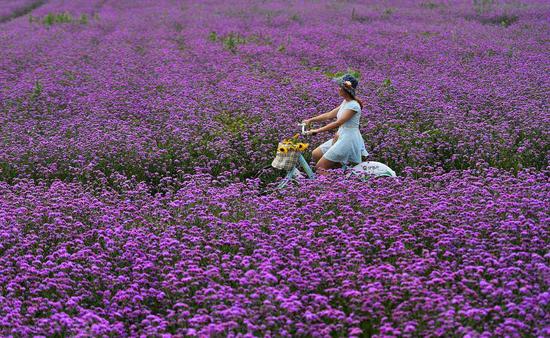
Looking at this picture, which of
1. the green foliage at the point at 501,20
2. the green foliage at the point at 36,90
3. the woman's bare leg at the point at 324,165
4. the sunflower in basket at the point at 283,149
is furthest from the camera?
the green foliage at the point at 501,20

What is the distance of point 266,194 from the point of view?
8.14 metres

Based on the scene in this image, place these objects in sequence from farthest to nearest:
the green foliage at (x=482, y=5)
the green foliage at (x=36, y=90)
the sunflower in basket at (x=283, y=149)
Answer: the green foliage at (x=482, y=5)
the green foliage at (x=36, y=90)
the sunflower in basket at (x=283, y=149)

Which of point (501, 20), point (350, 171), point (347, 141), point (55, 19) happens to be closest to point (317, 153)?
point (347, 141)

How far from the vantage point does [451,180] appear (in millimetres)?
7168

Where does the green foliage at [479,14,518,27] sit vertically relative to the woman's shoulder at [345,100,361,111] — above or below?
below

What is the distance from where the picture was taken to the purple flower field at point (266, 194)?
176 inches

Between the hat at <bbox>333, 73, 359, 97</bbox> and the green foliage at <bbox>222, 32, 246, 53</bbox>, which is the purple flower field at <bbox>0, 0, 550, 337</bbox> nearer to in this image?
the green foliage at <bbox>222, 32, 246, 53</bbox>

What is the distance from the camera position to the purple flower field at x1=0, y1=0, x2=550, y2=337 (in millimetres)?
4465

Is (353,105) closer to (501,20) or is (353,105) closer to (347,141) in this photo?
(347,141)

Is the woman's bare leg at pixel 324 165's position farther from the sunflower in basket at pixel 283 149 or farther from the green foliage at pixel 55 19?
the green foliage at pixel 55 19

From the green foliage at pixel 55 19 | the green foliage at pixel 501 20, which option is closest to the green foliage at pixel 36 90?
the green foliage at pixel 55 19

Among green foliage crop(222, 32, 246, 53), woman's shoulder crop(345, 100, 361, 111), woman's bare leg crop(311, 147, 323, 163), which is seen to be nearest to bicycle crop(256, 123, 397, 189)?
woman's bare leg crop(311, 147, 323, 163)

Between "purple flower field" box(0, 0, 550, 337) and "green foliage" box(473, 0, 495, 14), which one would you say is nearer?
"purple flower field" box(0, 0, 550, 337)

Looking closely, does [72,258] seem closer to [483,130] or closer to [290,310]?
[290,310]
